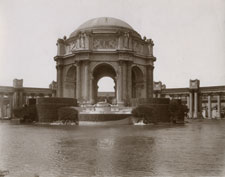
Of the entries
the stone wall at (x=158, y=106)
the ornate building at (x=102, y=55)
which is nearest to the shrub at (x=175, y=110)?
the stone wall at (x=158, y=106)

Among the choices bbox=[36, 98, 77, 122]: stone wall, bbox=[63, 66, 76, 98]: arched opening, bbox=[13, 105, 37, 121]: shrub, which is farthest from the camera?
bbox=[63, 66, 76, 98]: arched opening

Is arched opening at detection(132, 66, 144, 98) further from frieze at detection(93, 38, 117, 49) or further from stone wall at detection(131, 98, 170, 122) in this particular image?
stone wall at detection(131, 98, 170, 122)

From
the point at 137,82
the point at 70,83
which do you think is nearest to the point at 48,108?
the point at 70,83

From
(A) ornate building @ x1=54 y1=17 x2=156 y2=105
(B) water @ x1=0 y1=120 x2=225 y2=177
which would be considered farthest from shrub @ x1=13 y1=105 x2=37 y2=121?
(B) water @ x1=0 y1=120 x2=225 y2=177

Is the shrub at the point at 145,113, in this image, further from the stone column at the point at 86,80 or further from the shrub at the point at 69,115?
the stone column at the point at 86,80

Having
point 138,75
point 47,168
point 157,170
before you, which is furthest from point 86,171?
point 138,75

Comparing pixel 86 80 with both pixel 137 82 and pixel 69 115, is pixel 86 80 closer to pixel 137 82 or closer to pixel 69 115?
pixel 137 82
